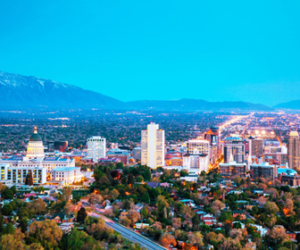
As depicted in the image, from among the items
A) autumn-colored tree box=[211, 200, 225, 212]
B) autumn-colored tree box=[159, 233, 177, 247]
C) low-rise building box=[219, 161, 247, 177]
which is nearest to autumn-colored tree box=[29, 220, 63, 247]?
autumn-colored tree box=[159, 233, 177, 247]

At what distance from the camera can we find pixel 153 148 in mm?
63000

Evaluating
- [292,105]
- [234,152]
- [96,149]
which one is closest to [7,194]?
[96,149]

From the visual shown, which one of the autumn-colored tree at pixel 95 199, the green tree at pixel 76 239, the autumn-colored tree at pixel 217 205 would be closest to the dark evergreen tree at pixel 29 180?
the autumn-colored tree at pixel 95 199

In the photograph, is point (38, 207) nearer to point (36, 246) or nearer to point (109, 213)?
point (109, 213)

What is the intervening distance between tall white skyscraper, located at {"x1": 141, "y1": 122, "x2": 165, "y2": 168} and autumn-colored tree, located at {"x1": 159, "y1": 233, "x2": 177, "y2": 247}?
33548mm

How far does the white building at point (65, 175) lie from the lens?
150 feet

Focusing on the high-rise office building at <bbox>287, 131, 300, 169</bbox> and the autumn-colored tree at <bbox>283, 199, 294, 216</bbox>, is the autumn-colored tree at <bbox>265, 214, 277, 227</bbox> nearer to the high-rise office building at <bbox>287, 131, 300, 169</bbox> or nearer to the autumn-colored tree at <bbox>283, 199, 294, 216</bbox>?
the autumn-colored tree at <bbox>283, 199, 294, 216</bbox>

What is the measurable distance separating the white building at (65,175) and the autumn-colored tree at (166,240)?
1807 centimetres

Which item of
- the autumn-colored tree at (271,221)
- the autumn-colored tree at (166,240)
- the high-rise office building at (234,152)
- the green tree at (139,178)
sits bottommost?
the autumn-colored tree at (166,240)

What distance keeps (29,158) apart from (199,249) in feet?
87.5

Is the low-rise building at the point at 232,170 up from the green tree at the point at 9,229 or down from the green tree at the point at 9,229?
up

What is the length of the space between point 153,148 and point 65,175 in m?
18.4

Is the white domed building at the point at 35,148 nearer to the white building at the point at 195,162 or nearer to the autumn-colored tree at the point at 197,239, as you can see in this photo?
the white building at the point at 195,162

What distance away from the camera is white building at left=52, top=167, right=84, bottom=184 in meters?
45.6
